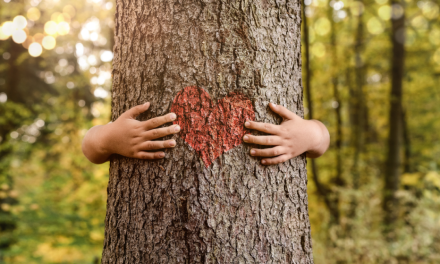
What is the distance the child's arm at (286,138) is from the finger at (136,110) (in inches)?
17.6

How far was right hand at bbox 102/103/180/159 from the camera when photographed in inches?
44.1

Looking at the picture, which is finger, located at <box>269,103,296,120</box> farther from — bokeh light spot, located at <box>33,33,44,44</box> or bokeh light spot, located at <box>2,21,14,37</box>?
bokeh light spot, located at <box>2,21,14,37</box>

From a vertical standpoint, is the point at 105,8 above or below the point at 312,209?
above

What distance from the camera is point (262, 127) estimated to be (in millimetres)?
1154

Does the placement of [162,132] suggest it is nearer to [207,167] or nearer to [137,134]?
[137,134]

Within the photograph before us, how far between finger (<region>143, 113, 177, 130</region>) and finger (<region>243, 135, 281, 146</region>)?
1.05 feet

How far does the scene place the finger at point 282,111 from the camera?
1.20m

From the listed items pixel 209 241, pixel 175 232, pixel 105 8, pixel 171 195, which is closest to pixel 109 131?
pixel 171 195

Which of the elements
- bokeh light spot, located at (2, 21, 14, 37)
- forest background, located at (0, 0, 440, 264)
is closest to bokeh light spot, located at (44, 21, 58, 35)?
forest background, located at (0, 0, 440, 264)

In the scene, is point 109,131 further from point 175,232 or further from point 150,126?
point 175,232

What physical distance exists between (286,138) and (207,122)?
361 millimetres

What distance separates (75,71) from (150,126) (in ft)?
28.0

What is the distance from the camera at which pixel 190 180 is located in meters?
1.11

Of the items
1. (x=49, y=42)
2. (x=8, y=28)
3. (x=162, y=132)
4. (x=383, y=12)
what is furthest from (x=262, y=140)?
(x=383, y=12)
